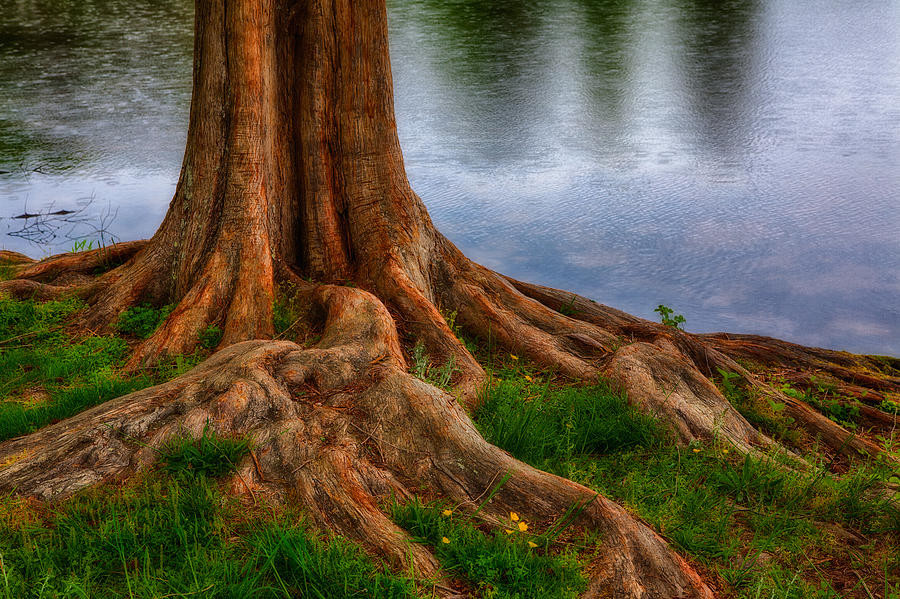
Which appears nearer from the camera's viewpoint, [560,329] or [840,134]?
[560,329]

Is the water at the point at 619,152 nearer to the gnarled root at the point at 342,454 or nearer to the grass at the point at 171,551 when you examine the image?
the gnarled root at the point at 342,454

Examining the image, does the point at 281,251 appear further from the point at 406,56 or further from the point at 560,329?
the point at 406,56

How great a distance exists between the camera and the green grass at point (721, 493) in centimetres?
305

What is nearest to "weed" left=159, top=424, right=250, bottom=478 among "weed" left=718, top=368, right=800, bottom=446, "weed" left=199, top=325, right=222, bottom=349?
"weed" left=199, top=325, right=222, bottom=349

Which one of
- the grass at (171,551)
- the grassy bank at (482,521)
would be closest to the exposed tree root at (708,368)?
the grassy bank at (482,521)

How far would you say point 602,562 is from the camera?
8.96 ft

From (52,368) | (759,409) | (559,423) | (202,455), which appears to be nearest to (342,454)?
(202,455)

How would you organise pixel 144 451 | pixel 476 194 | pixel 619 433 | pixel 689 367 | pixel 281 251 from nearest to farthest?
pixel 144 451, pixel 619 433, pixel 689 367, pixel 281 251, pixel 476 194

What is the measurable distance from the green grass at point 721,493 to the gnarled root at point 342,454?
13.4 inches

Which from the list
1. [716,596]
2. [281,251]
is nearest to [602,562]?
[716,596]

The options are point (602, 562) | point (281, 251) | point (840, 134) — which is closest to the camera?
point (602, 562)

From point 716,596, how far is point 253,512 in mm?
1789

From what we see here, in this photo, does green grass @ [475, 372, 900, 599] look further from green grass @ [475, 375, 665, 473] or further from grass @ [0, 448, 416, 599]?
grass @ [0, 448, 416, 599]

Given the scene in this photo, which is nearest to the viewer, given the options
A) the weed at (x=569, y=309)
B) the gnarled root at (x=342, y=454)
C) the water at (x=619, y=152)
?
the gnarled root at (x=342, y=454)
